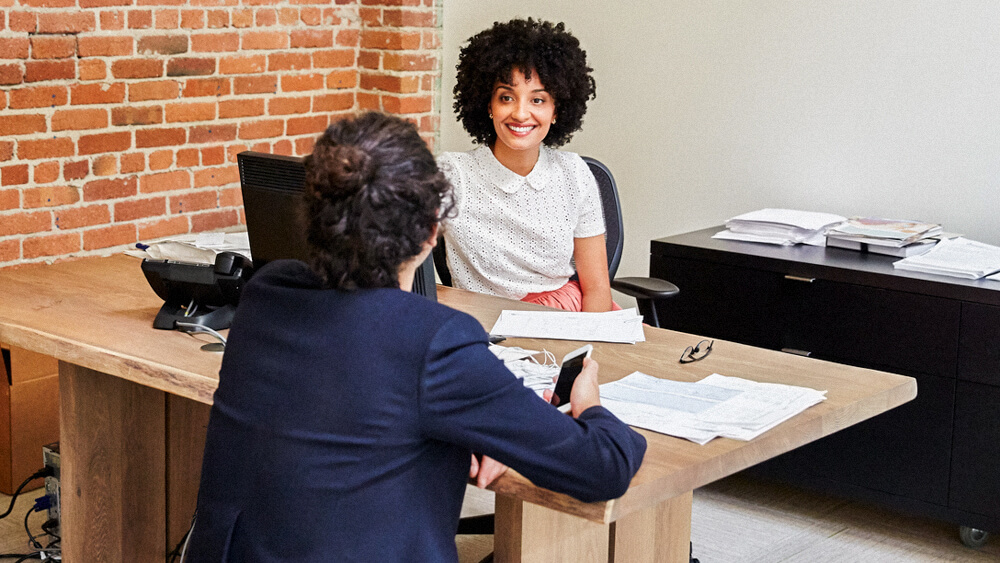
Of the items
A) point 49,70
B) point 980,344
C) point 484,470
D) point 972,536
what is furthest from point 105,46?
point 972,536

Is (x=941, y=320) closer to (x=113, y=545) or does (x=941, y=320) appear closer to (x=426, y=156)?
(x=426, y=156)

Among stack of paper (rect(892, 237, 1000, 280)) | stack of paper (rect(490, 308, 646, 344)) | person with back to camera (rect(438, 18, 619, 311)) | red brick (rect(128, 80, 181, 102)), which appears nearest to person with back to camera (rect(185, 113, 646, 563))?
stack of paper (rect(490, 308, 646, 344))

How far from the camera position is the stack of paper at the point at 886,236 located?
3.07 metres

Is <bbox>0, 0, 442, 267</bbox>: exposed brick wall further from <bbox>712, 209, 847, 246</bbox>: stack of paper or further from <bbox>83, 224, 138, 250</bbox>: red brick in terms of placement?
<bbox>712, 209, 847, 246</bbox>: stack of paper

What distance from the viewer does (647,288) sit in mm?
2980

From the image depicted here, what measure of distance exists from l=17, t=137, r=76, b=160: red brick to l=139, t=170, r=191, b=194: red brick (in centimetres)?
30

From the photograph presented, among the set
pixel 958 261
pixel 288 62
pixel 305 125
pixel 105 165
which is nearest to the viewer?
pixel 958 261

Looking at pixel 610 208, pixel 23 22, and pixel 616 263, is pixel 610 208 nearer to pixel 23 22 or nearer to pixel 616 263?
pixel 616 263

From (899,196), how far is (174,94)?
94.5 inches

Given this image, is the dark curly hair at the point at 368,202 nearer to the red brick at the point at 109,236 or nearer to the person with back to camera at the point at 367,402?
the person with back to camera at the point at 367,402

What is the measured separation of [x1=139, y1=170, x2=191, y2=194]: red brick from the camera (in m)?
3.63

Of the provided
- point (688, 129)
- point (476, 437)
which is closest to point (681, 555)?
point (476, 437)

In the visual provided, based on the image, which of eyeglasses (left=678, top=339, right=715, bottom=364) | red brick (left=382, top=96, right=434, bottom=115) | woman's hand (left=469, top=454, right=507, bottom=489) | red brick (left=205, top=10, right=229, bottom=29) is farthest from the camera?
red brick (left=382, top=96, right=434, bottom=115)

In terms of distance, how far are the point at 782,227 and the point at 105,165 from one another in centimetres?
216
